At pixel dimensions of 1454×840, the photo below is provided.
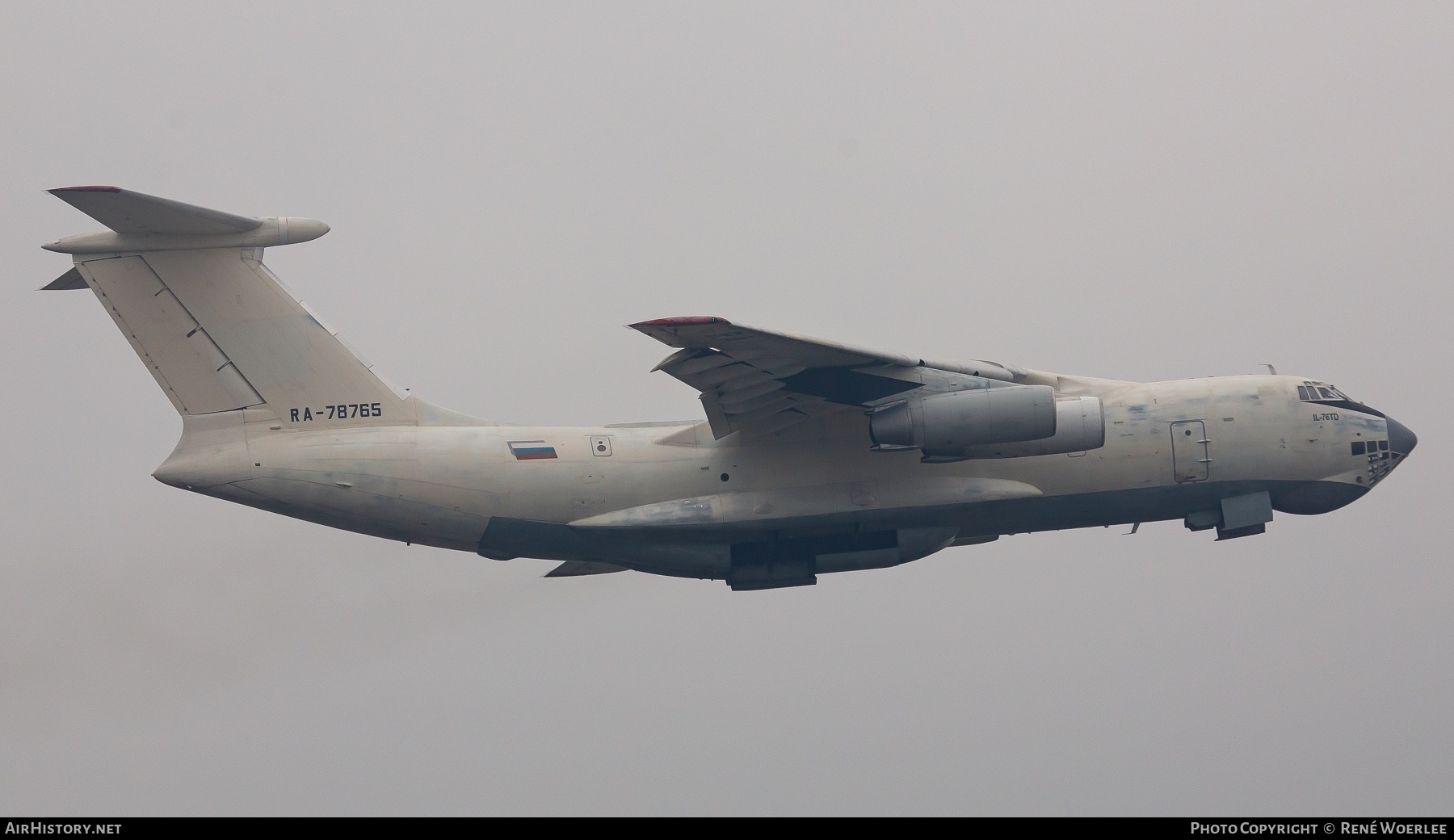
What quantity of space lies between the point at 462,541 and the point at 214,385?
2678mm

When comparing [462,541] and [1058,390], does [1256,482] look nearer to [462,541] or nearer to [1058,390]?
[1058,390]

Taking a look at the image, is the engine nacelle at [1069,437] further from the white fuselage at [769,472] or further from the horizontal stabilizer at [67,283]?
the horizontal stabilizer at [67,283]

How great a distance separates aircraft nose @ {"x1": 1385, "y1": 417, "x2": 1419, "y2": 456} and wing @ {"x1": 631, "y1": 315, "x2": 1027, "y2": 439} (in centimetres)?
404

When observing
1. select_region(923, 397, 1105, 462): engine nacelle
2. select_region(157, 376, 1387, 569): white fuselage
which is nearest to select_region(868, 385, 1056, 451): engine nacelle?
select_region(923, 397, 1105, 462): engine nacelle

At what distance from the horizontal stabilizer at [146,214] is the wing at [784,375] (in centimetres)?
431

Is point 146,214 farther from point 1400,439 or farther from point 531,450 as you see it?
point 1400,439

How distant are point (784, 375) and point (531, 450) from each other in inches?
99.5

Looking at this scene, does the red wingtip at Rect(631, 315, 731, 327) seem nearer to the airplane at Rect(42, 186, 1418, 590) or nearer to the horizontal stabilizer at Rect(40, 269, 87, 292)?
the airplane at Rect(42, 186, 1418, 590)

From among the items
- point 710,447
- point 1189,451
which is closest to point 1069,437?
point 1189,451

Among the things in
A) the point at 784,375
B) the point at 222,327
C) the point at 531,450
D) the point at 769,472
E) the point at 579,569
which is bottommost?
the point at 579,569

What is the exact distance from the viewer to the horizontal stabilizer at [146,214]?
48.2ft

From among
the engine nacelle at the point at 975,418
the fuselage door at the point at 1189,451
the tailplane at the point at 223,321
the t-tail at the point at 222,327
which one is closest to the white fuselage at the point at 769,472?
the fuselage door at the point at 1189,451

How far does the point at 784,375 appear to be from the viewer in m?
15.3

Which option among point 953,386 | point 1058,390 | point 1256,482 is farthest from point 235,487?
point 1256,482
